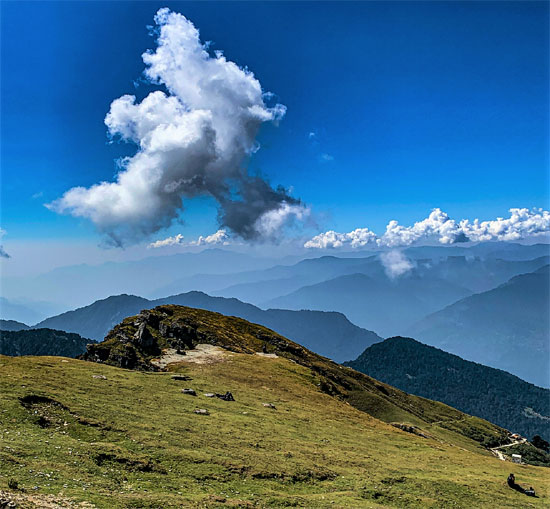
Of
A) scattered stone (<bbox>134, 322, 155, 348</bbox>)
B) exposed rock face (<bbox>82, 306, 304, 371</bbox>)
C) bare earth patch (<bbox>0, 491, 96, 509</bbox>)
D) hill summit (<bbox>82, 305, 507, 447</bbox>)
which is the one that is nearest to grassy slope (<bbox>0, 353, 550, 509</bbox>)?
bare earth patch (<bbox>0, 491, 96, 509</bbox>)

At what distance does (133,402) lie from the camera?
5659 cm

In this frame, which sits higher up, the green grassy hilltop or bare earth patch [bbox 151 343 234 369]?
bare earth patch [bbox 151 343 234 369]

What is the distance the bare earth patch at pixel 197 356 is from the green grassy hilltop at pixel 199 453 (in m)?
22.0

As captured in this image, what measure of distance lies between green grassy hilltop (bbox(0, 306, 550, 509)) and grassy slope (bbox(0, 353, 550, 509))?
0.17m

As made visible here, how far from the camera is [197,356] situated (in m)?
111

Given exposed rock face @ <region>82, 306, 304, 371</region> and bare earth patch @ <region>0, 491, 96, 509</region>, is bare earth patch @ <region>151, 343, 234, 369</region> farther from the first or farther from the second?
bare earth patch @ <region>0, 491, 96, 509</region>

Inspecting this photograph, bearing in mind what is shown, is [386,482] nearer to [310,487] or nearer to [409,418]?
[310,487]

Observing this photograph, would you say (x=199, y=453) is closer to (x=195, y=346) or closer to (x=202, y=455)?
(x=202, y=455)

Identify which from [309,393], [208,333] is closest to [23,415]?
[309,393]

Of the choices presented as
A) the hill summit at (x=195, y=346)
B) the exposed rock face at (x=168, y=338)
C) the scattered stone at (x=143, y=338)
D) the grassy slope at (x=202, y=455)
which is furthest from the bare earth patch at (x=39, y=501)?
the scattered stone at (x=143, y=338)

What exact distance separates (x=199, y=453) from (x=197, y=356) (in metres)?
71.4

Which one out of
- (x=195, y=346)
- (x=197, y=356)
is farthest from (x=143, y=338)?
(x=195, y=346)

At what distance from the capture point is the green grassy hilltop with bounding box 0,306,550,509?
31.8 m

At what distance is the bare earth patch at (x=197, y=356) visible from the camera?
103 metres
